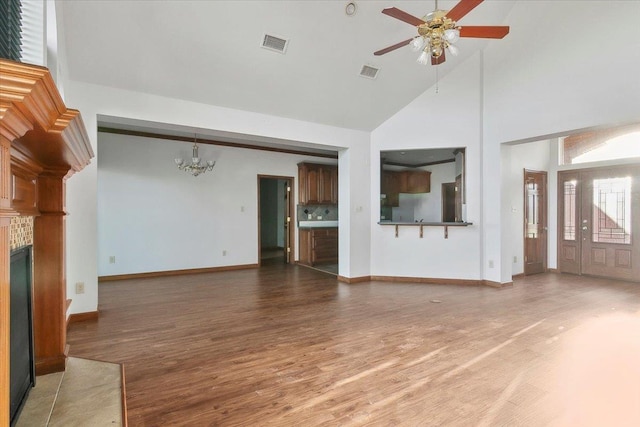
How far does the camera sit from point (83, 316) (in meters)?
3.41

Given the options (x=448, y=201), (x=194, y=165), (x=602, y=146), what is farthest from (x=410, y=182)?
(x=194, y=165)

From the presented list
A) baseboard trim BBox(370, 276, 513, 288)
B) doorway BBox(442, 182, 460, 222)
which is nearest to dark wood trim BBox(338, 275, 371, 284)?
baseboard trim BBox(370, 276, 513, 288)

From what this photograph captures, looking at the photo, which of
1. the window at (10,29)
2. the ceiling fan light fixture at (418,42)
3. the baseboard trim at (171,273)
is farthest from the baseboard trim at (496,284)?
the window at (10,29)

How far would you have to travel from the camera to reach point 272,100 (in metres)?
4.23

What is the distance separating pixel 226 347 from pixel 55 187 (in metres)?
1.82

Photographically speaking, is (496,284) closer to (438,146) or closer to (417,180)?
(438,146)

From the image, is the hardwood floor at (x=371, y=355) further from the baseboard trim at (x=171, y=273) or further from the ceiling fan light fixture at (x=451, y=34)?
the ceiling fan light fixture at (x=451, y=34)

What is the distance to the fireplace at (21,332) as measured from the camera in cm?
151

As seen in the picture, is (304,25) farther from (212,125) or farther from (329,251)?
(329,251)

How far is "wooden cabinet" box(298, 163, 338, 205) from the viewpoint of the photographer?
7.33 meters

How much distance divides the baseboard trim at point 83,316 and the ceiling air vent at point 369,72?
4.49 m

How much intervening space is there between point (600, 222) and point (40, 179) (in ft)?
26.3

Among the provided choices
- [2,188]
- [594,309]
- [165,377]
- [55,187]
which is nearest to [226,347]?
[165,377]

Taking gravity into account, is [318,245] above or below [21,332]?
below
